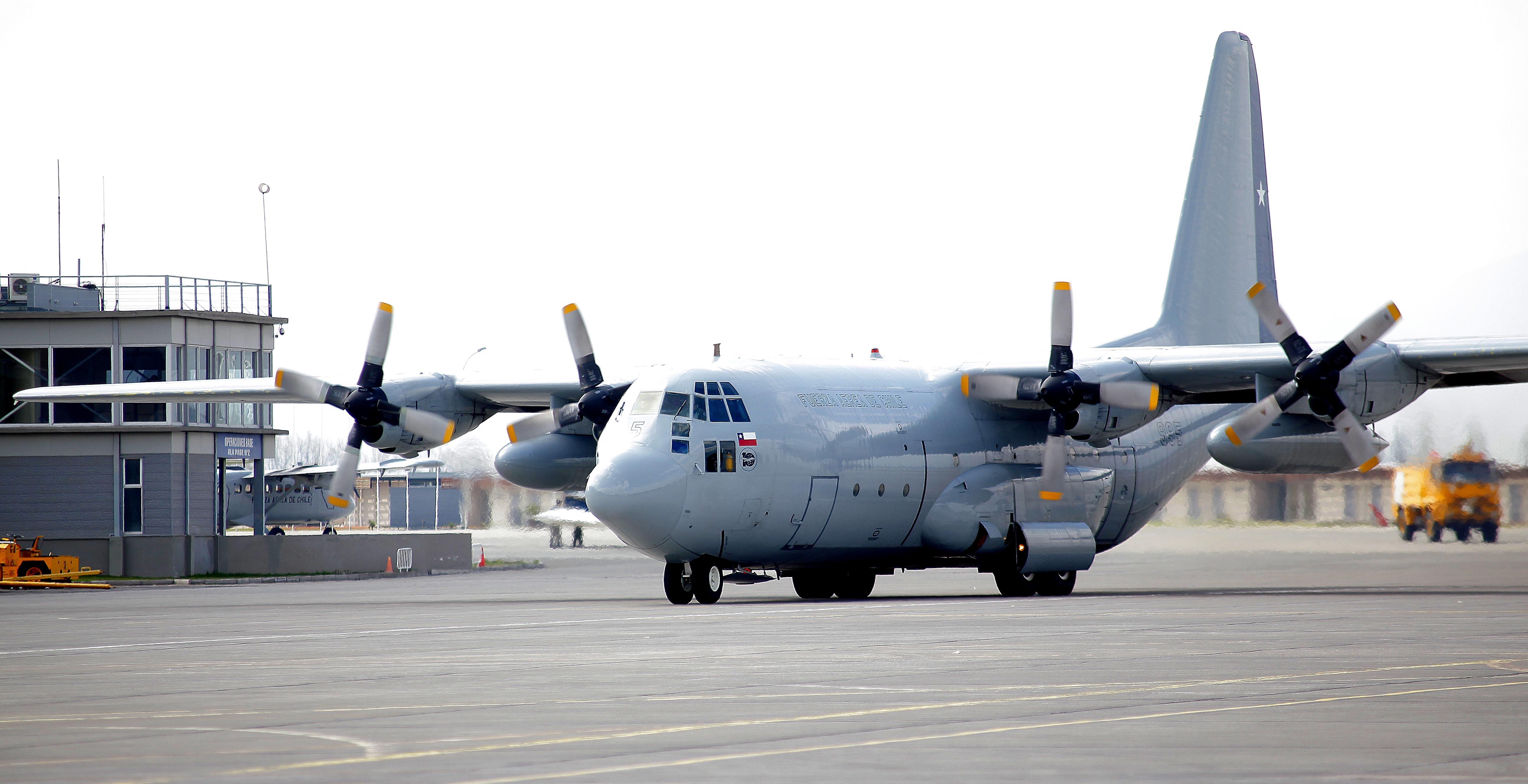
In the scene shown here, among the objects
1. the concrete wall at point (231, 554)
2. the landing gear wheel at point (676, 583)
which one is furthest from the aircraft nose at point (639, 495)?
the concrete wall at point (231, 554)

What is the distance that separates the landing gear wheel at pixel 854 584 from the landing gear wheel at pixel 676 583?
4485 millimetres

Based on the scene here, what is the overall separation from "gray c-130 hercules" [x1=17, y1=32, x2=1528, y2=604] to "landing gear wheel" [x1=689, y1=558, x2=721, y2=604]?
2cm

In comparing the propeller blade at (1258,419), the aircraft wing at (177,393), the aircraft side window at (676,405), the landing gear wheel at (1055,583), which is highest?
the aircraft wing at (177,393)

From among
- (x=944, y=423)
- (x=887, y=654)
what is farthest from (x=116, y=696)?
(x=944, y=423)

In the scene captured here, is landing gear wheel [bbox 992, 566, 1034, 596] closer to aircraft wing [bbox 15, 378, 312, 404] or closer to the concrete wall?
aircraft wing [bbox 15, 378, 312, 404]

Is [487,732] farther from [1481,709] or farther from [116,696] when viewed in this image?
[1481,709]

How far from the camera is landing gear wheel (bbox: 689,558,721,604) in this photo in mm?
24141

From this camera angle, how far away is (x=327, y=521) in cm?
6825

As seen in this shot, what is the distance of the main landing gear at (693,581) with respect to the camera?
944 inches

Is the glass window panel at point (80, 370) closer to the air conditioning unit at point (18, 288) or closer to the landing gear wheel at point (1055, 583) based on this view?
the air conditioning unit at point (18, 288)

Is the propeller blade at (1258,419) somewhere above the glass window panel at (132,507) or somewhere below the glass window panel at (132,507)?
above

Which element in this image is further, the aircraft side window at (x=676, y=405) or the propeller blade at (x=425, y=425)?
the propeller blade at (x=425, y=425)

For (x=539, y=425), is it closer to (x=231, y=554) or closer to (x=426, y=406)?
A: (x=426, y=406)

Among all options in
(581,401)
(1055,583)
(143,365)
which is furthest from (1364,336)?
(143,365)
